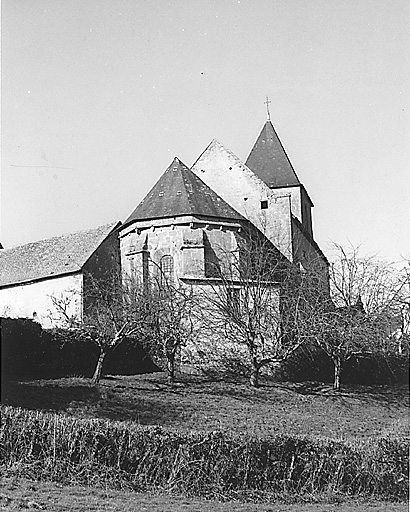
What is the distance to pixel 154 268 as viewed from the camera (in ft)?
103

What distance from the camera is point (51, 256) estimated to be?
118 ft

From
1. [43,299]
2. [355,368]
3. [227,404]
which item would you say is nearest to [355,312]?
[355,368]

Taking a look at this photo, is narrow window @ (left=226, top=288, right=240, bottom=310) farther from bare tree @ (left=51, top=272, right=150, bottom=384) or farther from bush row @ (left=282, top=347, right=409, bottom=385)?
bare tree @ (left=51, top=272, right=150, bottom=384)

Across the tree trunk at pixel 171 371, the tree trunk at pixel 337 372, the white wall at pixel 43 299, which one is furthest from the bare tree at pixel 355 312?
the white wall at pixel 43 299

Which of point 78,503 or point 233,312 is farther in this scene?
point 233,312

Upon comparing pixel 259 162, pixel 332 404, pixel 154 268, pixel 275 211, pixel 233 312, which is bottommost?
pixel 332 404

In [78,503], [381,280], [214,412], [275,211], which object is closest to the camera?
[78,503]

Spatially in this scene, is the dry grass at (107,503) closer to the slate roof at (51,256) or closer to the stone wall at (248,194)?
the slate roof at (51,256)

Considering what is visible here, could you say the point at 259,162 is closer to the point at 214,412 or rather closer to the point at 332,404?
the point at 332,404

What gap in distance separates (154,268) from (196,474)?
2045 centimetres

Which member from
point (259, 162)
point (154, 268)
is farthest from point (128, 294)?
point (259, 162)

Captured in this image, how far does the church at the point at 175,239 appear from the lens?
31219 mm

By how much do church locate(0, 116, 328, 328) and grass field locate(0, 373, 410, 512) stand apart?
631 centimetres

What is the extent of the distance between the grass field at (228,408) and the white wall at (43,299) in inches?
338
